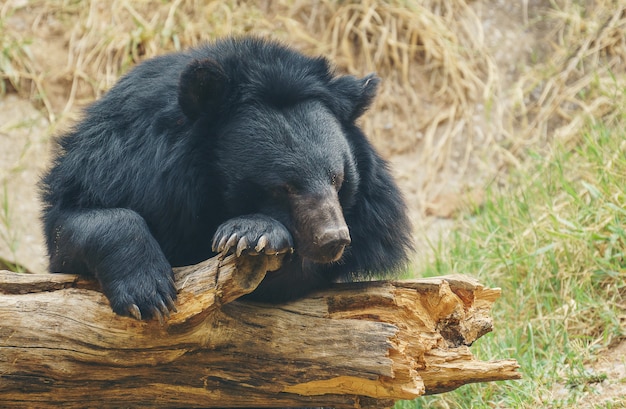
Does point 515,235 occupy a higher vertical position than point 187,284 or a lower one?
higher

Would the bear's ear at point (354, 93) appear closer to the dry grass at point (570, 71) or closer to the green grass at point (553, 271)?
the green grass at point (553, 271)

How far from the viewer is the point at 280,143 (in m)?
3.70

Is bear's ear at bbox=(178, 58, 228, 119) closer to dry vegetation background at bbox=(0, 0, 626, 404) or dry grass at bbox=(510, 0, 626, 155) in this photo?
dry vegetation background at bbox=(0, 0, 626, 404)

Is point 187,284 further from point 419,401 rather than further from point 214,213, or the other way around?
point 419,401

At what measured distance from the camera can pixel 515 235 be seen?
602 cm

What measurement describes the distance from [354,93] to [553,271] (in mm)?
2276

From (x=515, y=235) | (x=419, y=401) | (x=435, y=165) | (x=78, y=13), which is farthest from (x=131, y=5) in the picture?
(x=419, y=401)

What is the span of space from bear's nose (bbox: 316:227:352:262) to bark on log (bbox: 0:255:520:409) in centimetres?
23

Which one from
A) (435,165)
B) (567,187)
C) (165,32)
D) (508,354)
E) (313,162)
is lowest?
(508,354)

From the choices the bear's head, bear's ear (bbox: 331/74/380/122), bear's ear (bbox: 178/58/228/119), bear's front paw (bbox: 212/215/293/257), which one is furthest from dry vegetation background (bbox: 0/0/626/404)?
bear's front paw (bbox: 212/215/293/257)

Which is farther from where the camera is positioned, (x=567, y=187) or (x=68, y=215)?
(x=567, y=187)

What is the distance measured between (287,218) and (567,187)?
9.57ft

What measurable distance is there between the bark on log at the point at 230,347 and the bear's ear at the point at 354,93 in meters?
0.89

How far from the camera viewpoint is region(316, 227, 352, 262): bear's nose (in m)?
3.43
